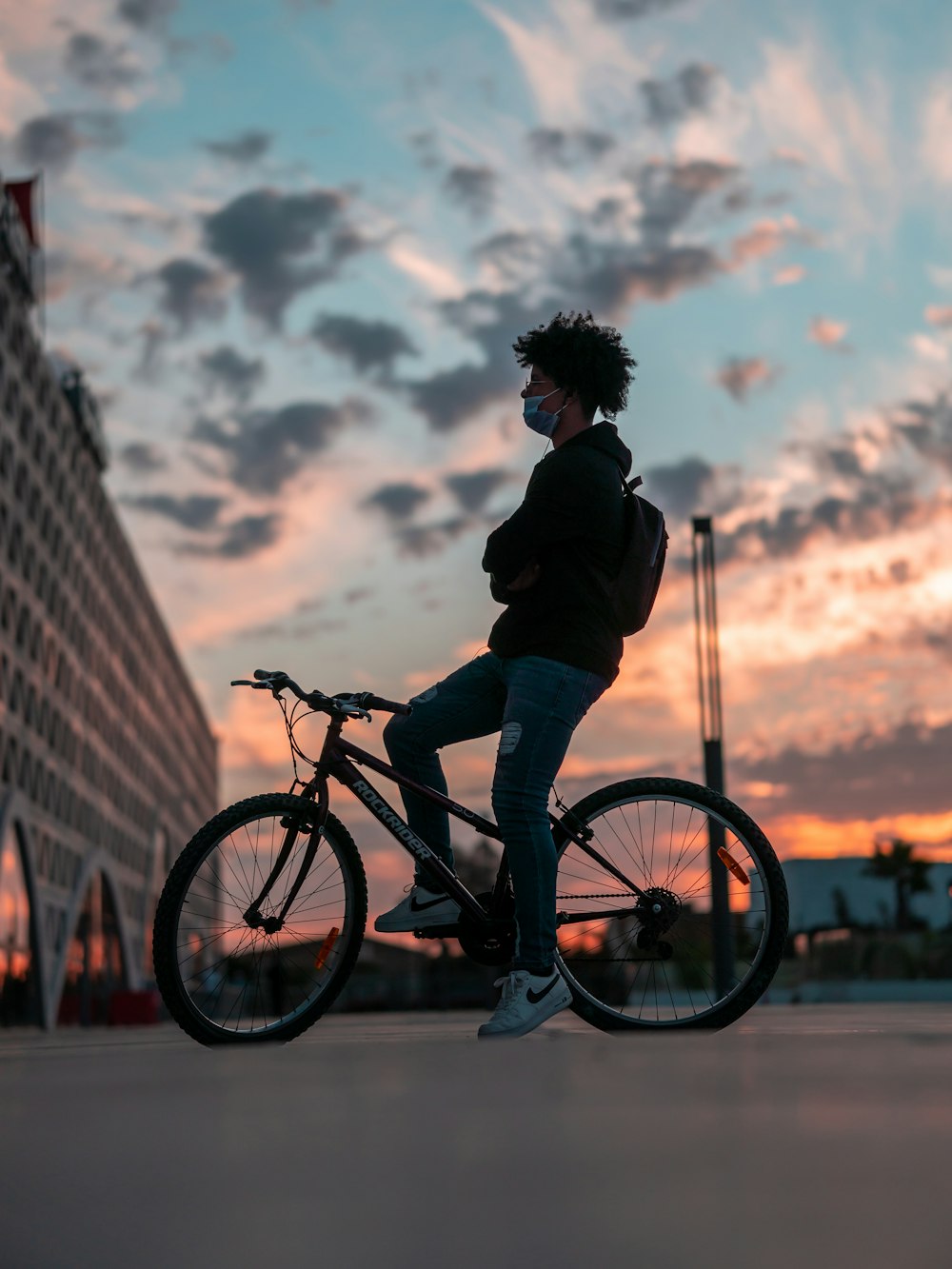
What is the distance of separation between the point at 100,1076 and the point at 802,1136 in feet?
5.74

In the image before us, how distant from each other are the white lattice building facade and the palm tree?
41286 millimetres

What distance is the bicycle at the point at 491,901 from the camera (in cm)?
457

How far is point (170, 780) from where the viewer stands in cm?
11281

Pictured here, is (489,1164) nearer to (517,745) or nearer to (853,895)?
(517,745)

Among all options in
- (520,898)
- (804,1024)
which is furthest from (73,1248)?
(804,1024)

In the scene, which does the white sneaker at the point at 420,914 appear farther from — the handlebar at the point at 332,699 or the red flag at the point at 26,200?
the red flag at the point at 26,200

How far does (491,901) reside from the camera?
4.68m

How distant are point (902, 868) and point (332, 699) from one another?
82652mm

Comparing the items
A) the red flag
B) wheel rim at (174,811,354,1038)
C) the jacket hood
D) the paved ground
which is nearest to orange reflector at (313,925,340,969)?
wheel rim at (174,811,354,1038)

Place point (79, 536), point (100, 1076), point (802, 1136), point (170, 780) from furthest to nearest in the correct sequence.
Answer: point (170, 780), point (79, 536), point (100, 1076), point (802, 1136)

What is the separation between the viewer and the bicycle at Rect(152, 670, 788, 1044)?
457 cm

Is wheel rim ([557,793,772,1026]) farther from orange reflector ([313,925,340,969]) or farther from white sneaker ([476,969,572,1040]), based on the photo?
orange reflector ([313,925,340,969])

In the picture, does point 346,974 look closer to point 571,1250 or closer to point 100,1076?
point 100,1076

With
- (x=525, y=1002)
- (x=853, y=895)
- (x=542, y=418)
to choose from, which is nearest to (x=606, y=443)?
(x=542, y=418)
